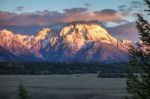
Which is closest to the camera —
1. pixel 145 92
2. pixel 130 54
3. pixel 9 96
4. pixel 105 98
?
pixel 145 92

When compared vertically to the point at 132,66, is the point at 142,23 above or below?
above

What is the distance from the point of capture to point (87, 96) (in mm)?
121562

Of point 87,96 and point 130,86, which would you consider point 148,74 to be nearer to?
point 130,86

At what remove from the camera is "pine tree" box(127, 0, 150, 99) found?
20.1 metres

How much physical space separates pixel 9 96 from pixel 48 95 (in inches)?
428

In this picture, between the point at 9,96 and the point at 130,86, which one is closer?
the point at 130,86

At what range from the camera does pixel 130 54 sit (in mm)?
21203

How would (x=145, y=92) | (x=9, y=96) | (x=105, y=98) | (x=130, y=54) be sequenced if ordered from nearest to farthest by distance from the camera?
(x=145, y=92), (x=130, y=54), (x=105, y=98), (x=9, y=96)

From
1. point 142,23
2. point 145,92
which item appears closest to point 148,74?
point 145,92

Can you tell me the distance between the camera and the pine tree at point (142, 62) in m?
20.1

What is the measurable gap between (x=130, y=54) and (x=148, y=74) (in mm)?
1635

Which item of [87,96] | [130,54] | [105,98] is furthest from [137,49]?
[87,96]

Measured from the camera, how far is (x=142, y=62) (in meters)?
20.5

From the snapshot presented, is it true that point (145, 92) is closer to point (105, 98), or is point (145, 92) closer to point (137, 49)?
point (137, 49)
